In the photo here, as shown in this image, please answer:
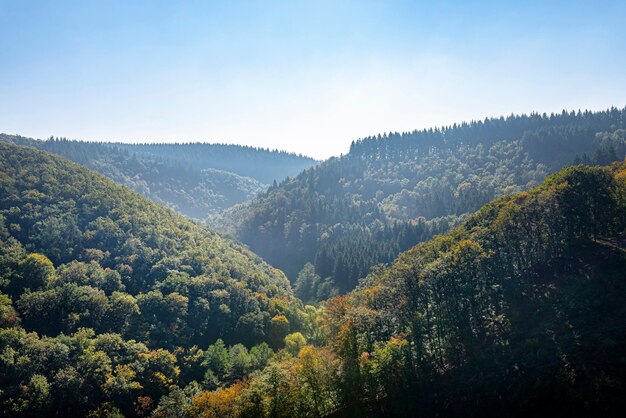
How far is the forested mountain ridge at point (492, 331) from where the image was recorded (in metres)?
57.9

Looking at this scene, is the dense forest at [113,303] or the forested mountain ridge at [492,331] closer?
the forested mountain ridge at [492,331]

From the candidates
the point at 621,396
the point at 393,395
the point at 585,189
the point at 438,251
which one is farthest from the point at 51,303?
the point at 585,189

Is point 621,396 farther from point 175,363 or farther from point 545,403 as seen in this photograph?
point 175,363

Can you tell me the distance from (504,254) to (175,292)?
93.8 metres

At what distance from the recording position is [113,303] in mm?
109688

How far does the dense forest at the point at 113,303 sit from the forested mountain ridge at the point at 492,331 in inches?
949

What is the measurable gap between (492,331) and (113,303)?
3798 inches

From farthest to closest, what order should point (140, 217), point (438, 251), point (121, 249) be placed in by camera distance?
point (140, 217), point (121, 249), point (438, 251)

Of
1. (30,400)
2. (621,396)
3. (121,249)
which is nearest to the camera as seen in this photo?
(621,396)

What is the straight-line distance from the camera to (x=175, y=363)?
10069 cm

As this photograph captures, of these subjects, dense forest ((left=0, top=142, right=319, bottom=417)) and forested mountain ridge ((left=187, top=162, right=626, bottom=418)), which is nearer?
forested mountain ridge ((left=187, top=162, right=626, bottom=418))

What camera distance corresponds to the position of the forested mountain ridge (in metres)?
57.9

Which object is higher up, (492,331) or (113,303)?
(492,331)

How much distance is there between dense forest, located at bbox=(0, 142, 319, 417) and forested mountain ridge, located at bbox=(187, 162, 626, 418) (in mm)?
24113
